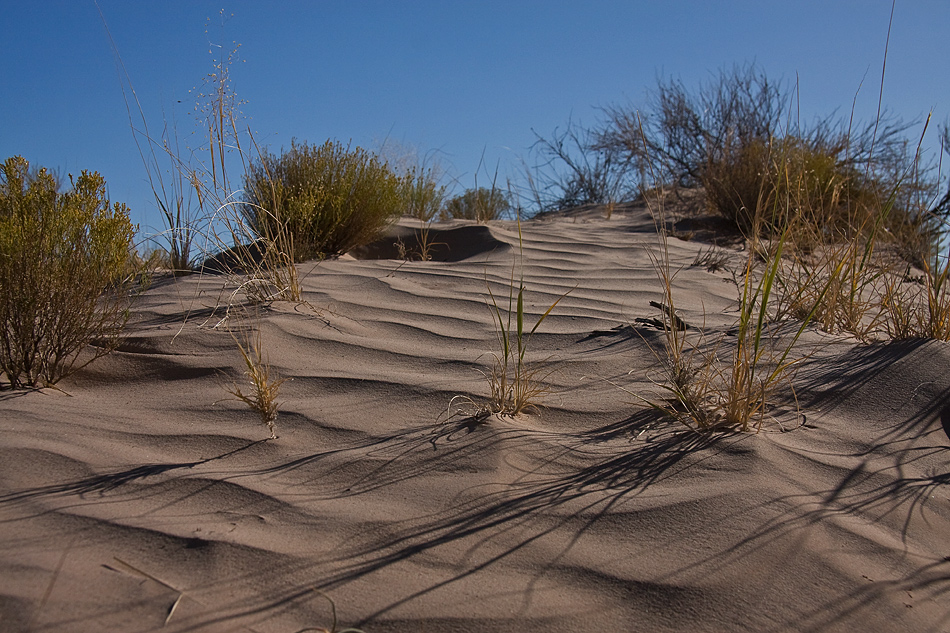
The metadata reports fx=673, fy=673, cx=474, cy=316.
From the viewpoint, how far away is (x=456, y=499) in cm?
151

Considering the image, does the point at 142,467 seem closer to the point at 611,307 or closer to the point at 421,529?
the point at 421,529

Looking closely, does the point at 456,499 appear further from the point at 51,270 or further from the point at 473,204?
the point at 473,204

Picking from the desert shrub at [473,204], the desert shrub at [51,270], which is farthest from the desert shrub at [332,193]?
the desert shrub at [473,204]

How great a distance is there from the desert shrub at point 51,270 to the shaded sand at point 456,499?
0.12m

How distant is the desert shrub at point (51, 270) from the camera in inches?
85.4

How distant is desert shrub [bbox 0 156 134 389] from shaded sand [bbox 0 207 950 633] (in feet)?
0.39

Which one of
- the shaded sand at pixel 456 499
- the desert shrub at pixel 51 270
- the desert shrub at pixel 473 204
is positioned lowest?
the shaded sand at pixel 456 499

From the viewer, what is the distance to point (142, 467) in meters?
1.66

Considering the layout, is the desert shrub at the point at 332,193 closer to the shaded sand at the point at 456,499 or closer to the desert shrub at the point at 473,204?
the shaded sand at the point at 456,499

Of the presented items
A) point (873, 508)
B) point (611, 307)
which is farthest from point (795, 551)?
point (611, 307)

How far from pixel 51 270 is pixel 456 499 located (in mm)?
1655

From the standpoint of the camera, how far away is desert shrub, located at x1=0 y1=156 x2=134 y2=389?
2.17 metres

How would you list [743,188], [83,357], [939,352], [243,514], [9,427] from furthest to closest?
[743,188] < [83,357] < [939,352] < [9,427] < [243,514]

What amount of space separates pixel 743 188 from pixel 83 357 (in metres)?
4.95
